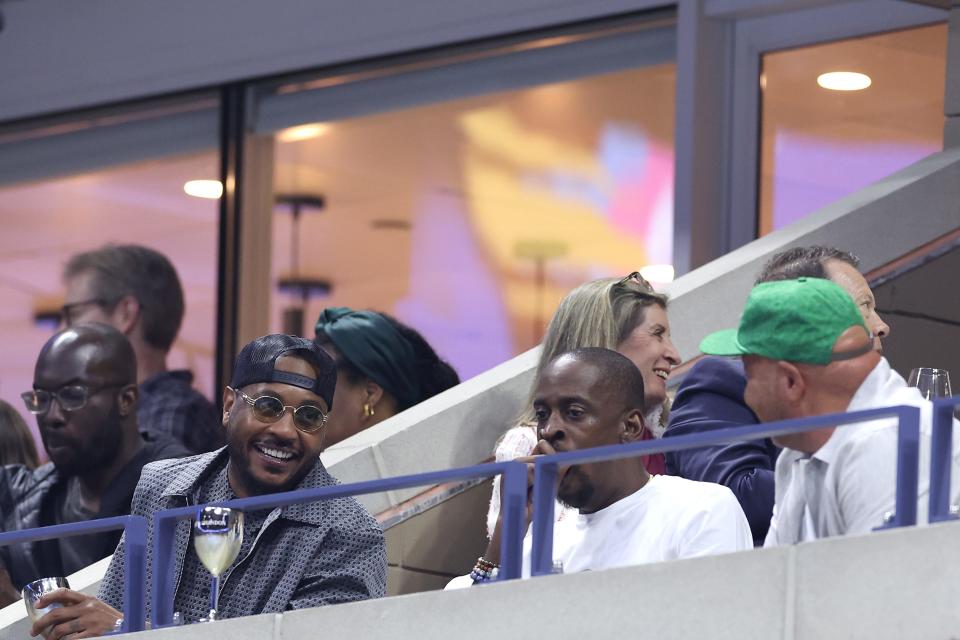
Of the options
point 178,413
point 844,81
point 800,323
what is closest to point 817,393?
point 800,323

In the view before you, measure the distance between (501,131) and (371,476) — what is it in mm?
4034

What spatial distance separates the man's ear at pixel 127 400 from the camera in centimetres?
698

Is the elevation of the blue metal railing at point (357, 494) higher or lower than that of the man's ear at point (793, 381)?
lower

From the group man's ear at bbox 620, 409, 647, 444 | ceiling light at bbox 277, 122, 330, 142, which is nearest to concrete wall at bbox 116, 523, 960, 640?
man's ear at bbox 620, 409, 647, 444

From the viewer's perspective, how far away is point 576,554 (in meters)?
5.02

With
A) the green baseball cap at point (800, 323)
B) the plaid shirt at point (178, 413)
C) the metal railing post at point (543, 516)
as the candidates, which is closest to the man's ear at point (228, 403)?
the metal railing post at point (543, 516)

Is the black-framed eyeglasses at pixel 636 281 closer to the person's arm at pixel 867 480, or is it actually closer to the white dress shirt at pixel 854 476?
the white dress shirt at pixel 854 476

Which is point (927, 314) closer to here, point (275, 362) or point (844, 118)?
point (844, 118)

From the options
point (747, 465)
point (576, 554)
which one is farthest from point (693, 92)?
point (576, 554)

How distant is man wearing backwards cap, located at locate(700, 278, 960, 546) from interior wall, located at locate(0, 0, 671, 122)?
17.6 feet

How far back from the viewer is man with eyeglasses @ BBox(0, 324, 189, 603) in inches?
270

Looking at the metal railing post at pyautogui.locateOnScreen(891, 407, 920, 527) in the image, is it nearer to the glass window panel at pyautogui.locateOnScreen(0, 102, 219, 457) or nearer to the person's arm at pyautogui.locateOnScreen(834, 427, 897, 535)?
the person's arm at pyautogui.locateOnScreen(834, 427, 897, 535)

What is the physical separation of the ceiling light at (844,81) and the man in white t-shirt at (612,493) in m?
4.33

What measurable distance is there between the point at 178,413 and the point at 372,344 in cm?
109
